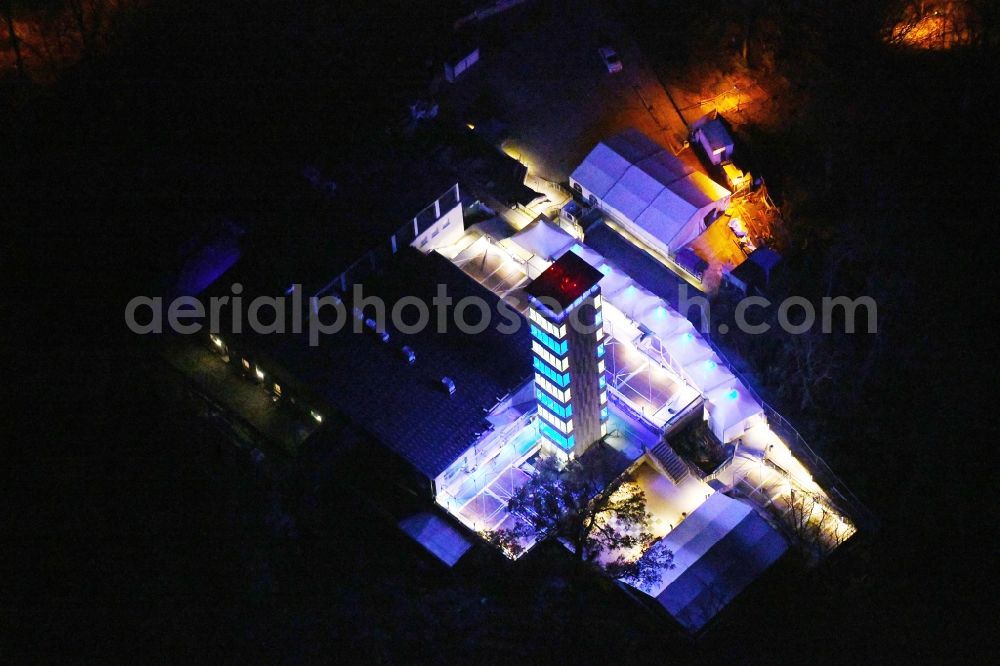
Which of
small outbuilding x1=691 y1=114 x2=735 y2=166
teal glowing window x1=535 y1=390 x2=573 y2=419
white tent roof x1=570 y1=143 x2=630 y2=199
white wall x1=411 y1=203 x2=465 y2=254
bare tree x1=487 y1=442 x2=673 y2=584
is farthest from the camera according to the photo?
small outbuilding x1=691 y1=114 x2=735 y2=166

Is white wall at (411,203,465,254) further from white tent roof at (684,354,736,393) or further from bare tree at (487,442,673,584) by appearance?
white tent roof at (684,354,736,393)

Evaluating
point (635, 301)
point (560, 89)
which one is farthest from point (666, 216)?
point (560, 89)

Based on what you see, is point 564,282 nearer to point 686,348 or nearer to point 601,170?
point 686,348

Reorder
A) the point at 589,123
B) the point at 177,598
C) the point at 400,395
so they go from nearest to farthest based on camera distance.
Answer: the point at 177,598 < the point at 400,395 < the point at 589,123

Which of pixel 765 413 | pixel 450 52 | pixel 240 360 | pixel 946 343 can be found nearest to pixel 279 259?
pixel 240 360

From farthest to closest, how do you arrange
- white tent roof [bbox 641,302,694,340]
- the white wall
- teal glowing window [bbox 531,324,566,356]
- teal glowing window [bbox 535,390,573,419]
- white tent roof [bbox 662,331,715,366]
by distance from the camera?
the white wall
white tent roof [bbox 641,302,694,340]
white tent roof [bbox 662,331,715,366]
teal glowing window [bbox 535,390,573,419]
teal glowing window [bbox 531,324,566,356]

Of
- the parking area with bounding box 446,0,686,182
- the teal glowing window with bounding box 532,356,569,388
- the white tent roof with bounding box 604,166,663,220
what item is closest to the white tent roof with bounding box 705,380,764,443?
the teal glowing window with bounding box 532,356,569,388

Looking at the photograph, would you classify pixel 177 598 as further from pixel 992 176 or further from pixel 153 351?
pixel 992 176
